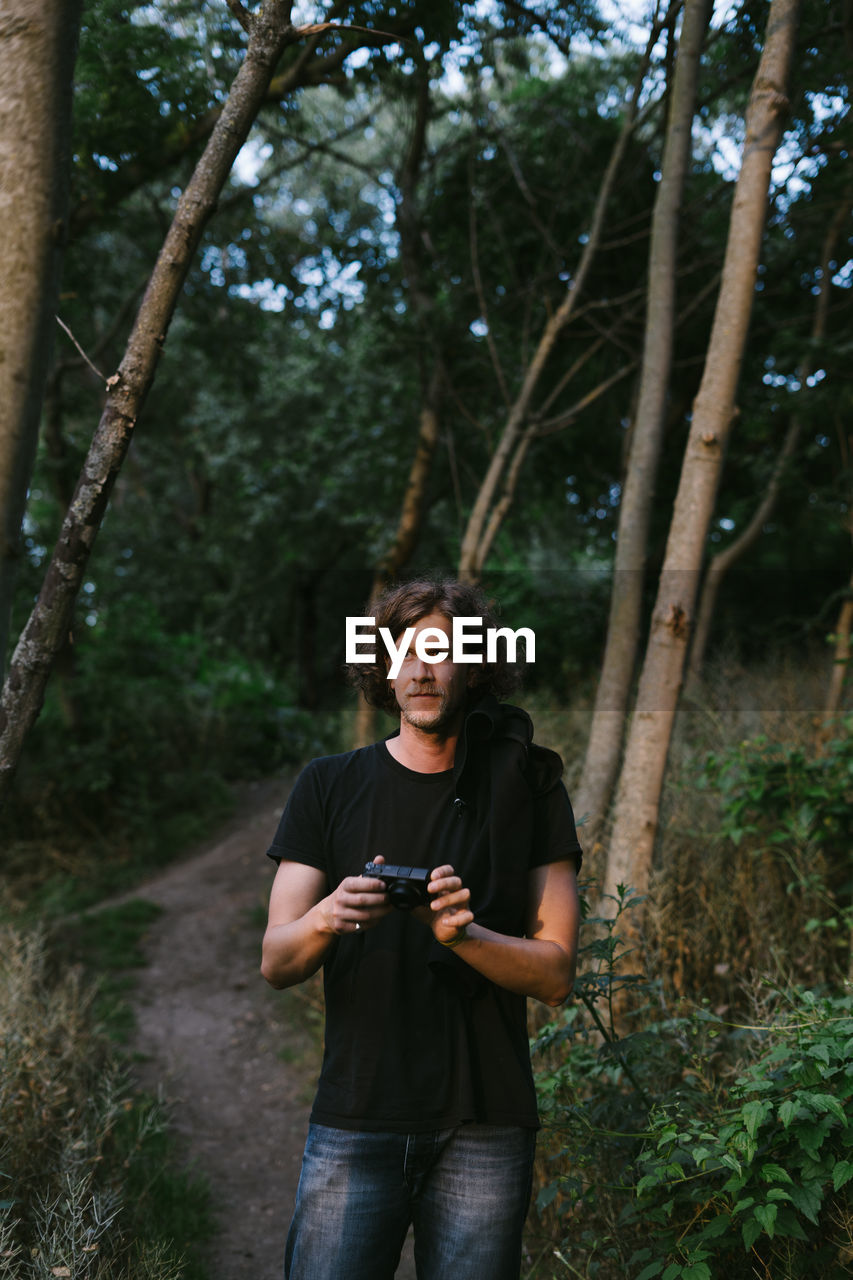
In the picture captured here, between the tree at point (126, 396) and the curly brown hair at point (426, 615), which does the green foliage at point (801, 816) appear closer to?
the curly brown hair at point (426, 615)

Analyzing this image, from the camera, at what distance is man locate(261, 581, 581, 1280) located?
1966 mm

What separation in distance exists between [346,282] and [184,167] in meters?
2.08

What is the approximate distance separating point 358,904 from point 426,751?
527mm

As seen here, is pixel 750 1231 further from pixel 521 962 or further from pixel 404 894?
pixel 404 894

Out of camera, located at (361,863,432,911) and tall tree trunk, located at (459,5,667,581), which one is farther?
tall tree trunk, located at (459,5,667,581)

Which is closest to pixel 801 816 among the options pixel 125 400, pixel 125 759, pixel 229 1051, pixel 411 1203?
pixel 411 1203

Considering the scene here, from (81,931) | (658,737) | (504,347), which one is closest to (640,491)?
(658,737)

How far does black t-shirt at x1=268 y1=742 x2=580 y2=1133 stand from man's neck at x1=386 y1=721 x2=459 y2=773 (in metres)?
0.03

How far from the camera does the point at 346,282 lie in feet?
34.7

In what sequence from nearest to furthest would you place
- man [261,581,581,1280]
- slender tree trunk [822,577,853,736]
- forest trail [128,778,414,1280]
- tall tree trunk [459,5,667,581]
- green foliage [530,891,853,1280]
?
1. man [261,581,581,1280]
2. green foliage [530,891,853,1280]
3. forest trail [128,778,414,1280]
4. slender tree trunk [822,577,853,736]
5. tall tree trunk [459,5,667,581]

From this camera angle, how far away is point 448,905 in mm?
1761

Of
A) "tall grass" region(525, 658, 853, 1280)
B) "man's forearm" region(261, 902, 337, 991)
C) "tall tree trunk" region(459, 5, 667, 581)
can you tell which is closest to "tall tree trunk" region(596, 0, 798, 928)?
"tall grass" region(525, 658, 853, 1280)

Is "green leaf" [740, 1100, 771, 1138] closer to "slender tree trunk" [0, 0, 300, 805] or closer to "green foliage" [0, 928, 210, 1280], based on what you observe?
"green foliage" [0, 928, 210, 1280]

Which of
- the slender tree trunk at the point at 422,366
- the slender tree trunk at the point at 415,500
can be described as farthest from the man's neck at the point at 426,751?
the slender tree trunk at the point at 415,500
